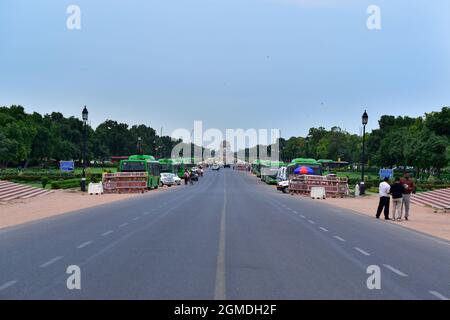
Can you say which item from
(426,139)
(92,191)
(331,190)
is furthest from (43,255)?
(426,139)

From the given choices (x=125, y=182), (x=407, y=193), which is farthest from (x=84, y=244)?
(x=125, y=182)

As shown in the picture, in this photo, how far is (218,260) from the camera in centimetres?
1259

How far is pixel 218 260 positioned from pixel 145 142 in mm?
187623

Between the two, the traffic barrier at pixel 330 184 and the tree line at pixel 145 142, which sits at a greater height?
the tree line at pixel 145 142

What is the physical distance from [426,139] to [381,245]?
68279 mm

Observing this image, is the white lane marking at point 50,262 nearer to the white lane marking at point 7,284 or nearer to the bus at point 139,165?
the white lane marking at point 7,284

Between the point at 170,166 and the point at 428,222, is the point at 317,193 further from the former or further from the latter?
the point at 170,166

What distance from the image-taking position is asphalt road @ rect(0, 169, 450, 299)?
9.41 meters

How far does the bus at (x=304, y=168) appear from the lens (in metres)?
53.0

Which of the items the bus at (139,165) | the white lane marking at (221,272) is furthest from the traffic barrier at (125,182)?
the white lane marking at (221,272)

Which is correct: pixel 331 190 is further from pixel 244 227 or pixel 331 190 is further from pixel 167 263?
pixel 167 263

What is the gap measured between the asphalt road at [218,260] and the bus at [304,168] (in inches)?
1198
